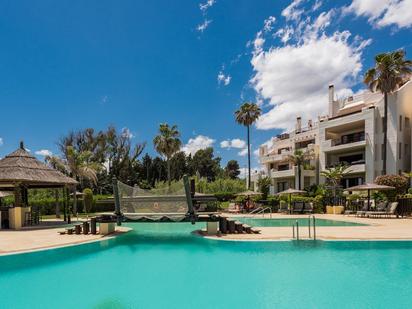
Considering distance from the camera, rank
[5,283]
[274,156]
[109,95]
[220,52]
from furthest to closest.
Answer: [274,156] < [109,95] < [220,52] < [5,283]

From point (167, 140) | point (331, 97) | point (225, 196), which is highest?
point (331, 97)

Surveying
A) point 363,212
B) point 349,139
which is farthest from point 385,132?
point 363,212

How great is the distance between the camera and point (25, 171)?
19.4 m

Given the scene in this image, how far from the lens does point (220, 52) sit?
24031 mm

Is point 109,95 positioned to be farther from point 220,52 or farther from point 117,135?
point 117,135

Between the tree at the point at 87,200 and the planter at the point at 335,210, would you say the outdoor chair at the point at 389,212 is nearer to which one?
the planter at the point at 335,210

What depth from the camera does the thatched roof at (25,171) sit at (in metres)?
18.7

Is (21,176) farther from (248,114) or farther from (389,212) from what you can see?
(248,114)

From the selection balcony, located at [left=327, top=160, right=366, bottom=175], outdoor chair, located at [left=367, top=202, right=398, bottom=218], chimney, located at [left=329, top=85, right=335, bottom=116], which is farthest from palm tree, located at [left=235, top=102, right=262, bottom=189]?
outdoor chair, located at [left=367, top=202, right=398, bottom=218]

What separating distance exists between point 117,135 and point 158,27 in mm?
38234

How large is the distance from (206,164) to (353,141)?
4010 cm

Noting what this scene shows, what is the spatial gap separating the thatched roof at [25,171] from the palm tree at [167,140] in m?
23.2

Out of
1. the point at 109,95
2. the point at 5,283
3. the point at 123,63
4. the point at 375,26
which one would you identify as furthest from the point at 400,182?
the point at 109,95

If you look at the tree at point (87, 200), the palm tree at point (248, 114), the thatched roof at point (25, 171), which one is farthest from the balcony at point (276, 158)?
the thatched roof at point (25, 171)
